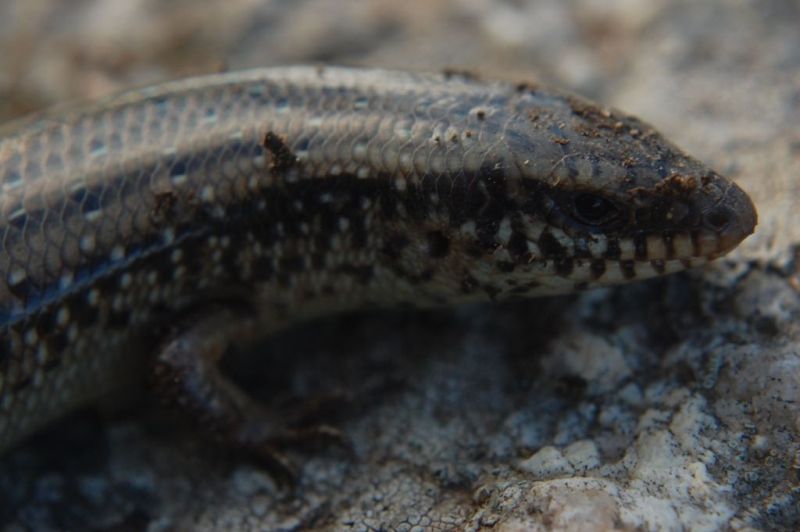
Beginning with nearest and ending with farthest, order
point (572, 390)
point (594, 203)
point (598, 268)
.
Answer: point (594, 203) < point (598, 268) < point (572, 390)

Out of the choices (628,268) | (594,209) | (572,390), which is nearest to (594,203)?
(594,209)

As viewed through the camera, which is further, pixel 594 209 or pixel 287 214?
pixel 287 214

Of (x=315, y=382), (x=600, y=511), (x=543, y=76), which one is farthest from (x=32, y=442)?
(x=543, y=76)

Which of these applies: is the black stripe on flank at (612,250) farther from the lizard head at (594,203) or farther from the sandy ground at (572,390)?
the sandy ground at (572,390)

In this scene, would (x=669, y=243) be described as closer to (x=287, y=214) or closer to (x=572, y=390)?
(x=572, y=390)

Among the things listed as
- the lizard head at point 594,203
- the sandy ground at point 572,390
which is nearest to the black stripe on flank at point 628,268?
the lizard head at point 594,203

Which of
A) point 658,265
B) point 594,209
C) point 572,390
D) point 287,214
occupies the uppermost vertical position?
point 287,214
